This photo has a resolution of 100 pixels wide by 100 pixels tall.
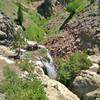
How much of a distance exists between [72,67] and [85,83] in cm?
868

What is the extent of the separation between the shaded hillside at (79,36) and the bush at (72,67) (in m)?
9.26

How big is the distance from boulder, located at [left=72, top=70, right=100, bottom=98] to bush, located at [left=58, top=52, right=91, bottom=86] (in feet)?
10.7

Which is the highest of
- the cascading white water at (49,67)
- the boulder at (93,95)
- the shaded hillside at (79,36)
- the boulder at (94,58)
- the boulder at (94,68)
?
the shaded hillside at (79,36)

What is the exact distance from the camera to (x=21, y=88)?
71.8m

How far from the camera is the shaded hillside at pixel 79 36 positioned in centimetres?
10312

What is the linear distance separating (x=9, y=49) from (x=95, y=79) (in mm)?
24925

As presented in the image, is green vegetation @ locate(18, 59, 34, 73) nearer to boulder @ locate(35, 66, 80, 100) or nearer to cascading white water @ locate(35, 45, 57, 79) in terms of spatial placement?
boulder @ locate(35, 66, 80, 100)

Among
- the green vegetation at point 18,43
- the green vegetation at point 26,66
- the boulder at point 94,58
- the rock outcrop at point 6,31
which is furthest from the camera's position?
the rock outcrop at point 6,31

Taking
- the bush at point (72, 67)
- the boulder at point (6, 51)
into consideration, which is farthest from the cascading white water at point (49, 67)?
the boulder at point (6, 51)

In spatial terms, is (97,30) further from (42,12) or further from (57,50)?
(42,12)

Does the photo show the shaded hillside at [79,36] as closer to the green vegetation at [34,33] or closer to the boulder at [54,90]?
the green vegetation at [34,33]

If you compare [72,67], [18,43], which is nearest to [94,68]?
[72,67]

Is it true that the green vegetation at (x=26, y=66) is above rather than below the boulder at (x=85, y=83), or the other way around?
above

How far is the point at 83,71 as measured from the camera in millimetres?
85375
